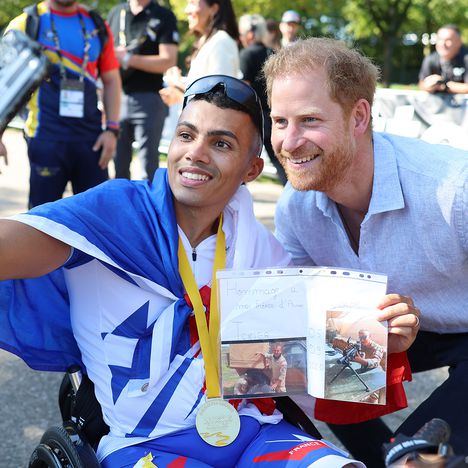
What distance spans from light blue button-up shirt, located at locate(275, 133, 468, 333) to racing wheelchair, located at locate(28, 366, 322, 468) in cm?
57

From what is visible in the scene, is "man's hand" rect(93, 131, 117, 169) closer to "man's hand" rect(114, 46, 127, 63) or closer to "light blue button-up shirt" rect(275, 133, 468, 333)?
"man's hand" rect(114, 46, 127, 63)

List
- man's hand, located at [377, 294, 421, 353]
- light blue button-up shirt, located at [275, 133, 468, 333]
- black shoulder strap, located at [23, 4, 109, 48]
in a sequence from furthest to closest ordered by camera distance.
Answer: black shoulder strap, located at [23, 4, 109, 48], light blue button-up shirt, located at [275, 133, 468, 333], man's hand, located at [377, 294, 421, 353]

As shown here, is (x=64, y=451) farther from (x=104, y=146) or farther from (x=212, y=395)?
(x=104, y=146)

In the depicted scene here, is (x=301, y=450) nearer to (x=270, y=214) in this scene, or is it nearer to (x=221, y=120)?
(x=221, y=120)

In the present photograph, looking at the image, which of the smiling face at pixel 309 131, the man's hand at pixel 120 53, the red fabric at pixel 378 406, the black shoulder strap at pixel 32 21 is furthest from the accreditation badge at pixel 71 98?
the red fabric at pixel 378 406

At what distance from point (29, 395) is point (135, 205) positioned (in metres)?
1.91

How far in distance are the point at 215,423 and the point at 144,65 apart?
3843mm

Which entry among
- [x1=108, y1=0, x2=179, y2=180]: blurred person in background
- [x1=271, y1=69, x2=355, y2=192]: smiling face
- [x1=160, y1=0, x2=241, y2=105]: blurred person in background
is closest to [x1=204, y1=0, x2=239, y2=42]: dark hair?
[x1=160, y1=0, x2=241, y2=105]: blurred person in background

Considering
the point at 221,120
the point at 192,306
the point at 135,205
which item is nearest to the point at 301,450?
the point at 192,306

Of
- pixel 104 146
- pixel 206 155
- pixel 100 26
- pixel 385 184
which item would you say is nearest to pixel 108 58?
pixel 100 26

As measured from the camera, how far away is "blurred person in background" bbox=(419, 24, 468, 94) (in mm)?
8547

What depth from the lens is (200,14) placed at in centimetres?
464

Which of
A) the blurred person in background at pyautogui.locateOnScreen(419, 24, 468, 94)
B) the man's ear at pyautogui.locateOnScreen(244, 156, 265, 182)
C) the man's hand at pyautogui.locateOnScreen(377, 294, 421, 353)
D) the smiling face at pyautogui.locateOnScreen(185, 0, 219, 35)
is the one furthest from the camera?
the blurred person in background at pyautogui.locateOnScreen(419, 24, 468, 94)

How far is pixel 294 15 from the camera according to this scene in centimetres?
966
